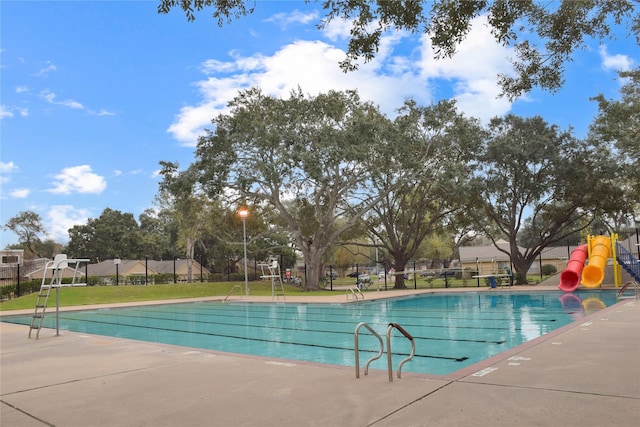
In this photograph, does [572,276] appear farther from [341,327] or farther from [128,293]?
[128,293]

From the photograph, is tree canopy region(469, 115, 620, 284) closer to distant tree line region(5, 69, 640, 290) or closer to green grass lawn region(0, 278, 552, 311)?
distant tree line region(5, 69, 640, 290)

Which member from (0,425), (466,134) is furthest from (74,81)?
(466,134)

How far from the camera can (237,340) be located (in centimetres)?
1131

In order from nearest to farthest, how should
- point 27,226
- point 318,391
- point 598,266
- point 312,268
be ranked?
point 318,391 < point 598,266 < point 312,268 < point 27,226

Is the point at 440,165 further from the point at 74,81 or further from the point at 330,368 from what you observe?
the point at 330,368

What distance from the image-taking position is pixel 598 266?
20.7 m

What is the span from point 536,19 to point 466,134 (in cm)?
2216

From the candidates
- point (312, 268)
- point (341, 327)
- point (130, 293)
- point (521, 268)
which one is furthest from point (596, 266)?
point (130, 293)

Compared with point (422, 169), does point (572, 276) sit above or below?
below

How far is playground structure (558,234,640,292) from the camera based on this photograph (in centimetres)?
2080

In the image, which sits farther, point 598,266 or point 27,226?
point 27,226

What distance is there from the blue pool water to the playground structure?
789 millimetres

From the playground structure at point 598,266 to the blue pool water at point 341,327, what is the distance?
31.1 inches

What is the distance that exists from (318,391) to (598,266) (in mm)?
19844
